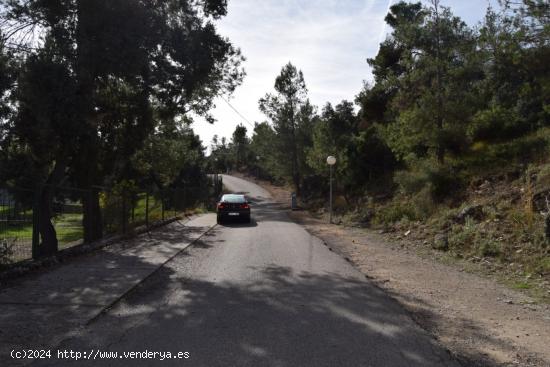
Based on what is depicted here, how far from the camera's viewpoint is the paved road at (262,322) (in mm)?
4547

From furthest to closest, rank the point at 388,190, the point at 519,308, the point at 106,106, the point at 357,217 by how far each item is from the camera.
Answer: the point at 388,190 < the point at 357,217 < the point at 106,106 < the point at 519,308

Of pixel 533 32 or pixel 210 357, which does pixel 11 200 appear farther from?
pixel 533 32

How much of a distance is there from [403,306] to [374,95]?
90.8 ft

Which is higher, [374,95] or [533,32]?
[374,95]

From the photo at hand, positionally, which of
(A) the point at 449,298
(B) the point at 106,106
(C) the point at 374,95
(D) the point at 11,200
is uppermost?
(C) the point at 374,95

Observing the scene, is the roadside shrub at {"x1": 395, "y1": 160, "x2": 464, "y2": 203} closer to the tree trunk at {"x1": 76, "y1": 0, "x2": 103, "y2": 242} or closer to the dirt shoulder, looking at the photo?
the dirt shoulder

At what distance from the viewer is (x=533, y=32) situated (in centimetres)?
905

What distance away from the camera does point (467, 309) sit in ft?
21.4

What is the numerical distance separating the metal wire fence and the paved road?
263cm

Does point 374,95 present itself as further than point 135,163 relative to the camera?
Yes

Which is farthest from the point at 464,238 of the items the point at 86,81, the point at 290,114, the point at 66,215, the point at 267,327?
the point at 290,114

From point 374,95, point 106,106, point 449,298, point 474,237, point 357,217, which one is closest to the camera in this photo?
point 449,298

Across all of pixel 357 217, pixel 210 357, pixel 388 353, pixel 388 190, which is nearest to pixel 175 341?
pixel 210 357

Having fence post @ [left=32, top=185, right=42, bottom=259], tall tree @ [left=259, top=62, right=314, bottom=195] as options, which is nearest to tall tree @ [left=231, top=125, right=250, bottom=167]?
tall tree @ [left=259, top=62, right=314, bottom=195]
